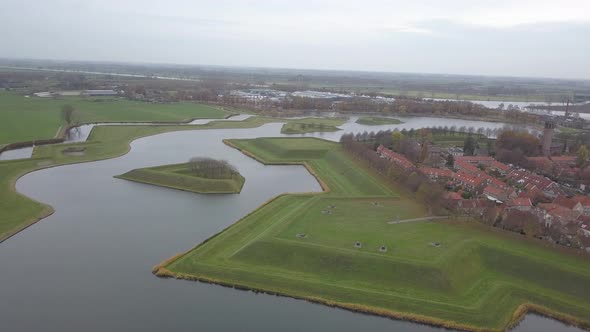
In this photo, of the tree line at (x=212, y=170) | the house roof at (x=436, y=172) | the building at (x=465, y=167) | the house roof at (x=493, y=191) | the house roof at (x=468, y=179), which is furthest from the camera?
the building at (x=465, y=167)

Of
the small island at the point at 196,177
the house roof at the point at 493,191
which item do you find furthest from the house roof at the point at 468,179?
the small island at the point at 196,177

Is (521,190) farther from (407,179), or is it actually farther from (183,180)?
(183,180)

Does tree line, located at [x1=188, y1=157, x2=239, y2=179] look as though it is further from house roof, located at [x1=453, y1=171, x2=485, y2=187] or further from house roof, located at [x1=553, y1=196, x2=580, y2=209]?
house roof, located at [x1=553, y1=196, x2=580, y2=209]

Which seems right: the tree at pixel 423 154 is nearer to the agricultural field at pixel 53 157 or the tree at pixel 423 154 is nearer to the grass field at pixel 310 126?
the grass field at pixel 310 126

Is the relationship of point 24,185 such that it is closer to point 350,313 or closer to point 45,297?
point 45,297

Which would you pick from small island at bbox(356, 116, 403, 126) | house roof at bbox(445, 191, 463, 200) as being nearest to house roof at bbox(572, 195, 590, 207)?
house roof at bbox(445, 191, 463, 200)

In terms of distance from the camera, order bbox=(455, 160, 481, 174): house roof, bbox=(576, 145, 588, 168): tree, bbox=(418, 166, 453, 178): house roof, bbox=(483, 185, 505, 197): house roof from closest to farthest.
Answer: bbox=(483, 185, 505, 197): house roof → bbox=(418, 166, 453, 178): house roof → bbox=(455, 160, 481, 174): house roof → bbox=(576, 145, 588, 168): tree
